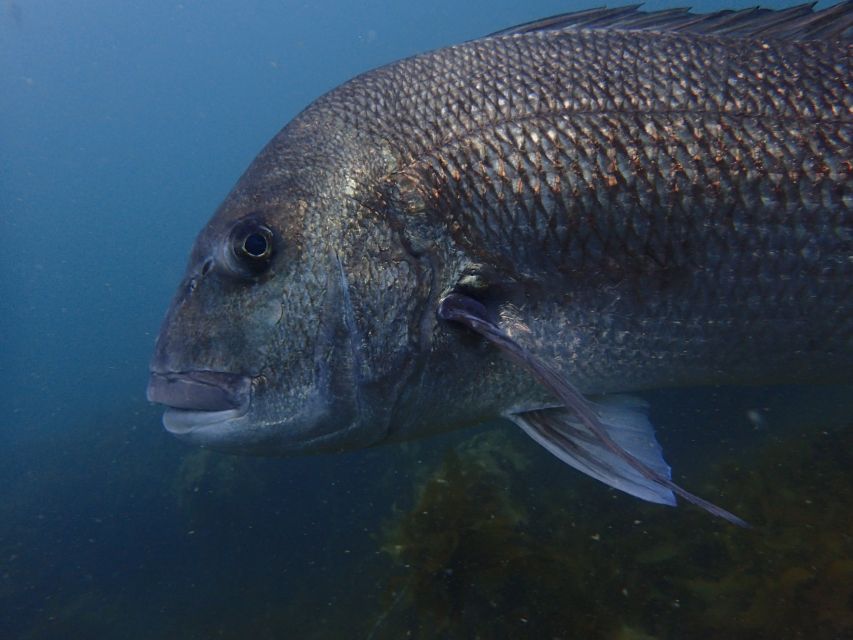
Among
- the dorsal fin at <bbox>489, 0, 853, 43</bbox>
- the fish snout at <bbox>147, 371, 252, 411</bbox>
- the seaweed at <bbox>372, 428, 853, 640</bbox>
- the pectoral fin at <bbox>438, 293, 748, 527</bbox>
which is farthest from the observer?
the seaweed at <bbox>372, 428, 853, 640</bbox>

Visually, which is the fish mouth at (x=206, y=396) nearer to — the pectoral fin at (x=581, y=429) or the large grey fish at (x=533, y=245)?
the large grey fish at (x=533, y=245)

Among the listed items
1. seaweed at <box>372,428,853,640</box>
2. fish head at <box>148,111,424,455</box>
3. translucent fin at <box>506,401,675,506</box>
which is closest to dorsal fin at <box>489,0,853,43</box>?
fish head at <box>148,111,424,455</box>

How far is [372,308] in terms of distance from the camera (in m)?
1.84

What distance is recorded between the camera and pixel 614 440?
2.00m

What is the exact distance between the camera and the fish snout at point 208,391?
71.4 inches

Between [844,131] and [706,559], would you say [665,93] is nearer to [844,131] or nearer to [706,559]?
[844,131]

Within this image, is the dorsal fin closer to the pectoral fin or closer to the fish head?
the fish head

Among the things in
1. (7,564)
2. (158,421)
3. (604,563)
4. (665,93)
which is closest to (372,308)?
(665,93)

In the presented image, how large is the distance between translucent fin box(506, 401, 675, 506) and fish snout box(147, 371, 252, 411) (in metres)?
1.07

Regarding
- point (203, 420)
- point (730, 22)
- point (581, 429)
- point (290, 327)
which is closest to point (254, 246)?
point (290, 327)

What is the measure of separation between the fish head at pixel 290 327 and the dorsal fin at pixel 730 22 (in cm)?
125

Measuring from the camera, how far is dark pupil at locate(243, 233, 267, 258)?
5.98 ft

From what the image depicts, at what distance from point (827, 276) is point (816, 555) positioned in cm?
207

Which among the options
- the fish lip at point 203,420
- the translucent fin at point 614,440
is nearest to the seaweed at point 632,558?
the translucent fin at point 614,440
